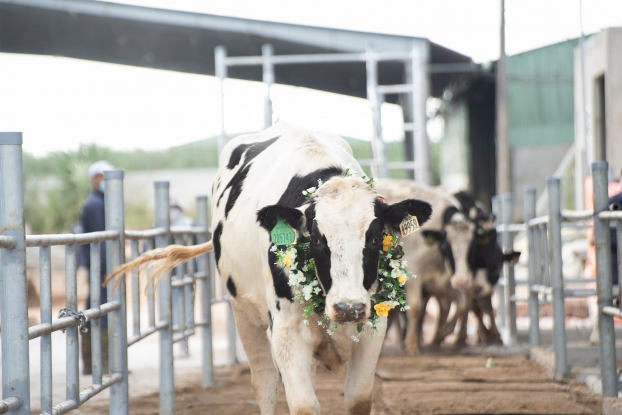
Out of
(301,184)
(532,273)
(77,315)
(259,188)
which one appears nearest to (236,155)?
(259,188)

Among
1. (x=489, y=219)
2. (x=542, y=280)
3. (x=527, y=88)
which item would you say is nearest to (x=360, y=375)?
(x=542, y=280)

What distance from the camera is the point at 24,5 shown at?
42.6ft

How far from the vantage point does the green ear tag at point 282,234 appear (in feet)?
12.9

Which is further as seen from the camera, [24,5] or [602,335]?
[24,5]

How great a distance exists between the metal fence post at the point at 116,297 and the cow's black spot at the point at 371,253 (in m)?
1.53

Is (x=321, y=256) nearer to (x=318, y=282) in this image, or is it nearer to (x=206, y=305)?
(x=318, y=282)

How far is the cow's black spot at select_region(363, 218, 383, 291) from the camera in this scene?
12.4 feet

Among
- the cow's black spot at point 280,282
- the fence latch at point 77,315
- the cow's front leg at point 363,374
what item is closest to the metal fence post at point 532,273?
the cow's front leg at point 363,374

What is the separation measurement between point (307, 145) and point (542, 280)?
133 inches

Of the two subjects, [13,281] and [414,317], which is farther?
[414,317]

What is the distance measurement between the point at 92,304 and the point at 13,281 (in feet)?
3.67

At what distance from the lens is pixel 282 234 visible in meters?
3.93

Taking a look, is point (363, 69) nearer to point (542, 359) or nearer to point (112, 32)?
point (112, 32)

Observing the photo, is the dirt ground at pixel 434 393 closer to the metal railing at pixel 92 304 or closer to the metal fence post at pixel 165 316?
the metal fence post at pixel 165 316
